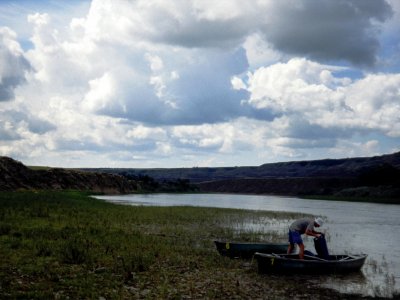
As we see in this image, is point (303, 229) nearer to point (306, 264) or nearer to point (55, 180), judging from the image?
point (306, 264)

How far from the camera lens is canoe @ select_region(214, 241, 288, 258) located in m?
25.1

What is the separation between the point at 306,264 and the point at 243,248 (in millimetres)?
4560

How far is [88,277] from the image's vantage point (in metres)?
17.1

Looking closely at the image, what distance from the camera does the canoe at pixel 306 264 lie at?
69.4 feet

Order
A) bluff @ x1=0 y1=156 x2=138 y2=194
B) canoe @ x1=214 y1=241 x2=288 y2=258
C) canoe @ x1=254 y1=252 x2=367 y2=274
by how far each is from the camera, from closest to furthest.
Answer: canoe @ x1=254 y1=252 x2=367 y2=274
canoe @ x1=214 y1=241 x2=288 y2=258
bluff @ x1=0 y1=156 x2=138 y2=194

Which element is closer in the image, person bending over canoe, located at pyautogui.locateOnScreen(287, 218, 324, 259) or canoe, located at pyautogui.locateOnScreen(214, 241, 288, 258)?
person bending over canoe, located at pyautogui.locateOnScreen(287, 218, 324, 259)

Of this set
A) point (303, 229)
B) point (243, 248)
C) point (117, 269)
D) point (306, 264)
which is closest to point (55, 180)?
point (243, 248)

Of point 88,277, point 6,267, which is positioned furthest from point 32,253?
point 88,277

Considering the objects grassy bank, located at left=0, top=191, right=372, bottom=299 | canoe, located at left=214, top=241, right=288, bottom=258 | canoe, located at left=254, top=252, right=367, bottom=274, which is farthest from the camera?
canoe, located at left=214, top=241, right=288, bottom=258

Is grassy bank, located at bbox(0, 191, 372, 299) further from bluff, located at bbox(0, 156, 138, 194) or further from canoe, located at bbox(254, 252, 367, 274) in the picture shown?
bluff, located at bbox(0, 156, 138, 194)

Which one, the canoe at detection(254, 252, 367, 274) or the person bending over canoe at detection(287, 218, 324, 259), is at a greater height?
the person bending over canoe at detection(287, 218, 324, 259)

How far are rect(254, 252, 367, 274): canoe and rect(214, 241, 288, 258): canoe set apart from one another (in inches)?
111

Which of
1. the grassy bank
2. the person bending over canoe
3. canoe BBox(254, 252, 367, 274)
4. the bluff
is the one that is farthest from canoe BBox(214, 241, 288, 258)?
the bluff

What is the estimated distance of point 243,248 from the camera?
83.6ft
